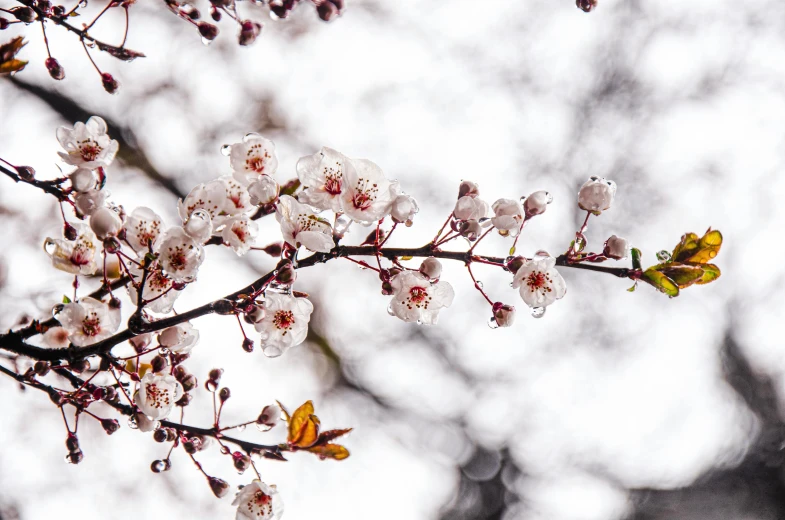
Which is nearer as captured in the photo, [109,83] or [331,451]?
[331,451]

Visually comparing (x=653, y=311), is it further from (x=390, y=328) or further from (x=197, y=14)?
(x=197, y=14)

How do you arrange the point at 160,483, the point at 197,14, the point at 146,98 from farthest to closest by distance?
the point at 160,483 → the point at 146,98 → the point at 197,14

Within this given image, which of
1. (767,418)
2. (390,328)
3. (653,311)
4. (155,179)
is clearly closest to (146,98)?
(155,179)

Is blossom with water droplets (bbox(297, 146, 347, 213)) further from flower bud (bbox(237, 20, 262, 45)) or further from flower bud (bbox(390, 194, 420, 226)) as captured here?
flower bud (bbox(237, 20, 262, 45))

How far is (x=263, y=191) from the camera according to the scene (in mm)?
790

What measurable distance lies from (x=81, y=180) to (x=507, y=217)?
606mm

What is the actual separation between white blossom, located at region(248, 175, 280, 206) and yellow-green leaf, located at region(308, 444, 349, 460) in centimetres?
35

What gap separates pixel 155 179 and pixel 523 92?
180cm

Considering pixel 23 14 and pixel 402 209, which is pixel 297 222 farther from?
pixel 23 14

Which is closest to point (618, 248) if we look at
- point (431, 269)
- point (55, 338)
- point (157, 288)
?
point (431, 269)

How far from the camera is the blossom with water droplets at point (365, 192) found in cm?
80

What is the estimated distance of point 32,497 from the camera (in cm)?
262

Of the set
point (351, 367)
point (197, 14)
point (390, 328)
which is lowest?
point (197, 14)

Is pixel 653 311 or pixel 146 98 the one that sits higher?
pixel 653 311
